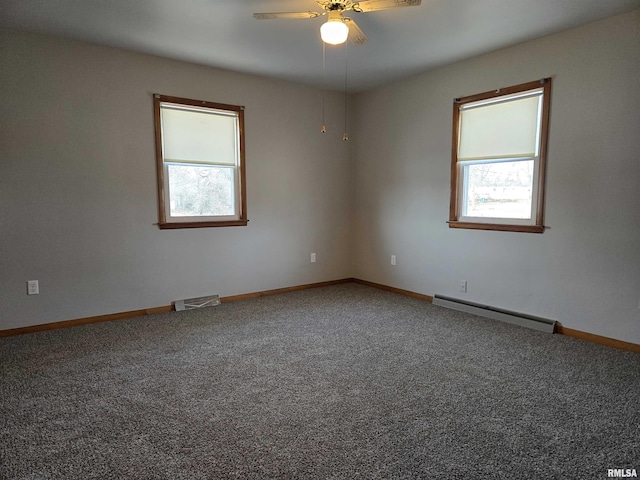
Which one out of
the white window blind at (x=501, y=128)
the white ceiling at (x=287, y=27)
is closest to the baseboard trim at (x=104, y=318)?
the white ceiling at (x=287, y=27)

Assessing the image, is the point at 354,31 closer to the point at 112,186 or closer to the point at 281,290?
the point at 112,186

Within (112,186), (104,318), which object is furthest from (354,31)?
(104,318)

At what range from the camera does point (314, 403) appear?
7.33ft

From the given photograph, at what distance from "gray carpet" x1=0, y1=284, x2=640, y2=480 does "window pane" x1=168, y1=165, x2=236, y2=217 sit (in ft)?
4.30

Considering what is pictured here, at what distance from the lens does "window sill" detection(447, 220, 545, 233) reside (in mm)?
3513

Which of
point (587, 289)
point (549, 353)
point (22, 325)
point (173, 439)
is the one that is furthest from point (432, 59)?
point (22, 325)

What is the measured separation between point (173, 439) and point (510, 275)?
324 cm

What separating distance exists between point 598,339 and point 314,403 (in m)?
2.52

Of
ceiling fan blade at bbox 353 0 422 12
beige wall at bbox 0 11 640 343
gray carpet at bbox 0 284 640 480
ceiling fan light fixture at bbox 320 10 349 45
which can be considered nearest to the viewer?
gray carpet at bbox 0 284 640 480

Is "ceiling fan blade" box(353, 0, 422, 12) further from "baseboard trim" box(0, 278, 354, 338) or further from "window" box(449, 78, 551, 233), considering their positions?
"baseboard trim" box(0, 278, 354, 338)

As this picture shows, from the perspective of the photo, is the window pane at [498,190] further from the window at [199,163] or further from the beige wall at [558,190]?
the window at [199,163]

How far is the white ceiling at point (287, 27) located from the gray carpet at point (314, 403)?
101 inches

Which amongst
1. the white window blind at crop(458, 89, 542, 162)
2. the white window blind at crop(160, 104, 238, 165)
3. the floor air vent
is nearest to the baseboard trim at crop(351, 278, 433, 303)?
the white window blind at crop(458, 89, 542, 162)

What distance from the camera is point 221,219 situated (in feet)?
14.5
